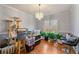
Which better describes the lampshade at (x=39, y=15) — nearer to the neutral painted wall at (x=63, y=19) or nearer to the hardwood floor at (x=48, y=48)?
the neutral painted wall at (x=63, y=19)

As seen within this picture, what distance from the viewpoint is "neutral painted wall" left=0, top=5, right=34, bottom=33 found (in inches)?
76.8

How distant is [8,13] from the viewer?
195 centimetres

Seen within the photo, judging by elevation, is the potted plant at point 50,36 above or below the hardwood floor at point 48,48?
above

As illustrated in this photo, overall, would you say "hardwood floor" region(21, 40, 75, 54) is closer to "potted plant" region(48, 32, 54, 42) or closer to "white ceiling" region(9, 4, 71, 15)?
"potted plant" region(48, 32, 54, 42)

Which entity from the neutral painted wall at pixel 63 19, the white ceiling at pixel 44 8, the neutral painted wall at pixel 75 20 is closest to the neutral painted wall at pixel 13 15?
the white ceiling at pixel 44 8

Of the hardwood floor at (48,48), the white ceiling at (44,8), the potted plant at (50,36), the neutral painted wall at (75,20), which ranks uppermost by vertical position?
the white ceiling at (44,8)

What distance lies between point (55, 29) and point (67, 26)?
0.20 m

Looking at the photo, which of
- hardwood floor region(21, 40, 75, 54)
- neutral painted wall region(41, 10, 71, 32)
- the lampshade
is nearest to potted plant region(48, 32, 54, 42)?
hardwood floor region(21, 40, 75, 54)

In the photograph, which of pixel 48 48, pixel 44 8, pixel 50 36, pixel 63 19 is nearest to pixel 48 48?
pixel 48 48

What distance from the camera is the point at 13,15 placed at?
1.97 metres

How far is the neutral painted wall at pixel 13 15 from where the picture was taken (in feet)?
6.40

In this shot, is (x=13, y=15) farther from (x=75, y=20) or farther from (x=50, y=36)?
(x=75, y=20)
